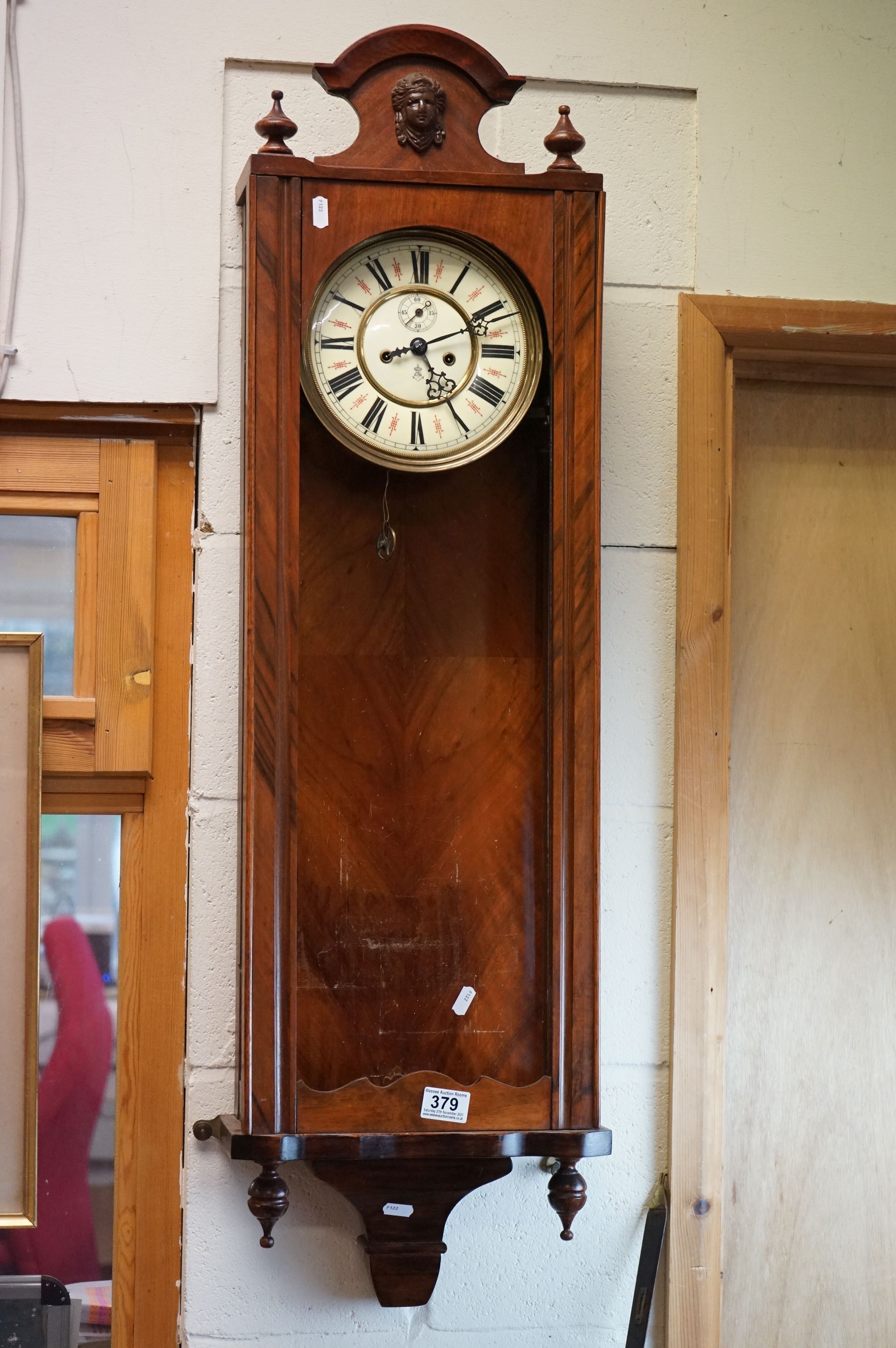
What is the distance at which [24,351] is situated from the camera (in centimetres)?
158

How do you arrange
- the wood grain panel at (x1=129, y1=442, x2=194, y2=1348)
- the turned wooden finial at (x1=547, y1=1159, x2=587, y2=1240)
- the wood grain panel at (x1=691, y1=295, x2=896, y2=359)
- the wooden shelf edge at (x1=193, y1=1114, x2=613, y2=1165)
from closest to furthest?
the wooden shelf edge at (x1=193, y1=1114, x2=613, y2=1165), the turned wooden finial at (x1=547, y1=1159, x2=587, y2=1240), the wood grain panel at (x1=129, y1=442, x2=194, y2=1348), the wood grain panel at (x1=691, y1=295, x2=896, y2=359)

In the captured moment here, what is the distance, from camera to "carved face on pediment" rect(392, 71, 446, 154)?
1462 millimetres

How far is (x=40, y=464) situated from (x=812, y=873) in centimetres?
114

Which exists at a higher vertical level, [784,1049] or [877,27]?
[877,27]

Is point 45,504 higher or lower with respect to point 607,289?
lower

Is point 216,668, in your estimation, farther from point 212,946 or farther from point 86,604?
point 212,946

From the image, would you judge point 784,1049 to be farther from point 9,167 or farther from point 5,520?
point 9,167

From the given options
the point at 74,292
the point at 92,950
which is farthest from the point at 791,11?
the point at 92,950

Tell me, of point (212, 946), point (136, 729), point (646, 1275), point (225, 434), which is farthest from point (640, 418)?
point (646, 1275)

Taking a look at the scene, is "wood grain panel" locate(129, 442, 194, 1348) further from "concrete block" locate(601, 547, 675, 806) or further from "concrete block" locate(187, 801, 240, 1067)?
"concrete block" locate(601, 547, 675, 806)

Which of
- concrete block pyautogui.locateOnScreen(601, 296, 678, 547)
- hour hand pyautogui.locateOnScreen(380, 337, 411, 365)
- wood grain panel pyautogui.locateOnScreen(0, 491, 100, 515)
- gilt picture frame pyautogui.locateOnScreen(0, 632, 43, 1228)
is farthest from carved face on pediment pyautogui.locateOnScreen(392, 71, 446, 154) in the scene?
gilt picture frame pyautogui.locateOnScreen(0, 632, 43, 1228)

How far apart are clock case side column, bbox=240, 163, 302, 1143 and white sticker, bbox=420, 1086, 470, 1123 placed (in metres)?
0.15

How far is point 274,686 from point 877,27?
1201mm

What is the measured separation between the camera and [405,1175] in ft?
4.86
